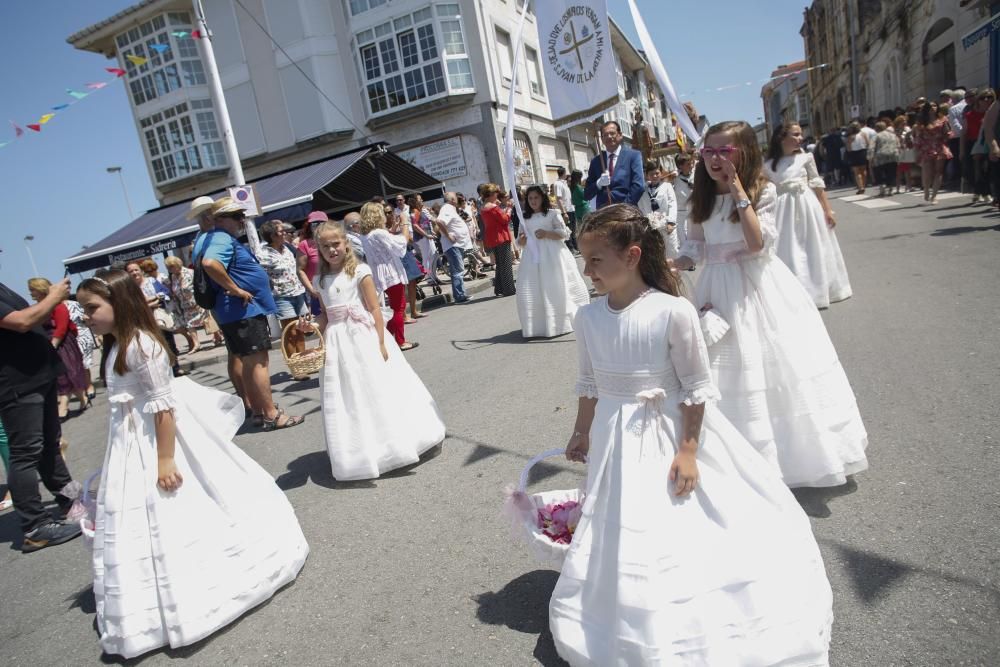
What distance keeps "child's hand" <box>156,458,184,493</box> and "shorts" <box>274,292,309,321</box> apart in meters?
5.96

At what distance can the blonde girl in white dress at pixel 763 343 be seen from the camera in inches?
112

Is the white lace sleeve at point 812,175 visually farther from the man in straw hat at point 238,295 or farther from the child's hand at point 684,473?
the man in straw hat at point 238,295

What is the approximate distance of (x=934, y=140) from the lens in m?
12.0

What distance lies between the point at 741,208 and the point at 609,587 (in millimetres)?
1830

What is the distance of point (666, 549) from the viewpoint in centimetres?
188

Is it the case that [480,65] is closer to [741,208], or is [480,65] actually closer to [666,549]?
[741,208]

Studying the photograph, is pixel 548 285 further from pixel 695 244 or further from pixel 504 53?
pixel 504 53

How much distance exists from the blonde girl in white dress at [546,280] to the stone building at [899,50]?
15678 mm

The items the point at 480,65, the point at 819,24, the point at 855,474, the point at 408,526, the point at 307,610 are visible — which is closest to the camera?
the point at 307,610

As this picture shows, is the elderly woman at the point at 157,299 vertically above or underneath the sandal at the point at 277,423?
above

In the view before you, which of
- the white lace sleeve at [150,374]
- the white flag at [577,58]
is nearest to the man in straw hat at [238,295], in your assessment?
the white lace sleeve at [150,374]

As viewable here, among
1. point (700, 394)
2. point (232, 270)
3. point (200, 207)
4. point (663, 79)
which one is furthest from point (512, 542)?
point (200, 207)

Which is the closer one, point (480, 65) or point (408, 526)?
point (408, 526)

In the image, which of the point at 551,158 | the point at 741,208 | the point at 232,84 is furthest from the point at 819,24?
the point at 741,208
